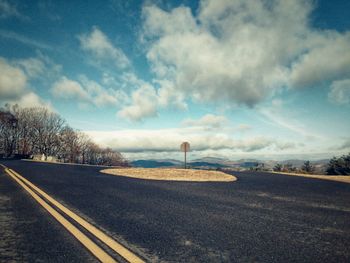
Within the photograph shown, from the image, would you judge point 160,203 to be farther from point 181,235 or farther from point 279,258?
point 279,258

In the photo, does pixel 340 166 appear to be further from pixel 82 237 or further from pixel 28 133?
pixel 28 133

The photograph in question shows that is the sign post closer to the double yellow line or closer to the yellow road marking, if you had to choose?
the double yellow line

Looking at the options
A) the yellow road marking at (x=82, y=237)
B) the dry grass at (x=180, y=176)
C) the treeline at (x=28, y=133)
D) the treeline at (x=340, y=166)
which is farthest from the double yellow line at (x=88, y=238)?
the treeline at (x=28, y=133)

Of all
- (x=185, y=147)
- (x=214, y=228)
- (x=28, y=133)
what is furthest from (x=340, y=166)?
(x=28, y=133)

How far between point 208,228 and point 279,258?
1.30 m

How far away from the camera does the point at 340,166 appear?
104 feet

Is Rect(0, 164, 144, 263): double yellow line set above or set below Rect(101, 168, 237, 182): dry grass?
above

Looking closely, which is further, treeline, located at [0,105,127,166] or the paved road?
treeline, located at [0,105,127,166]

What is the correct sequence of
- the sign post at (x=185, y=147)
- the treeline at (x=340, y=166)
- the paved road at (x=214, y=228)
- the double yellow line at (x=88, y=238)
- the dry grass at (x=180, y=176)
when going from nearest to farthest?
1. the double yellow line at (x=88, y=238)
2. the paved road at (x=214, y=228)
3. the dry grass at (x=180, y=176)
4. the sign post at (x=185, y=147)
5. the treeline at (x=340, y=166)

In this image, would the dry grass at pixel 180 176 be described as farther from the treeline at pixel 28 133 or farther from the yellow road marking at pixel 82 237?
the treeline at pixel 28 133

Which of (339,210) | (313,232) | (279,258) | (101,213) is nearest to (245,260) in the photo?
(279,258)

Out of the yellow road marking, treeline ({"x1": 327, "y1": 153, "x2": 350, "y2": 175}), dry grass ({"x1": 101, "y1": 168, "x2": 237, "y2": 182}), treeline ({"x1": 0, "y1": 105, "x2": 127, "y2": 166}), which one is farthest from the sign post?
treeline ({"x1": 0, "y1": 105, "x2": 127, "y2": 166})

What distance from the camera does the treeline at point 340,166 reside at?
101ft

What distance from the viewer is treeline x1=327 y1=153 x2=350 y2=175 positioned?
30.7 m
